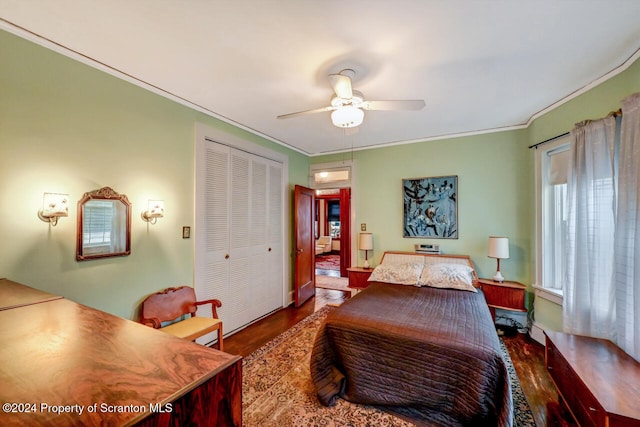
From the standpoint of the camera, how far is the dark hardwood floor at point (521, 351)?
6.26 ft

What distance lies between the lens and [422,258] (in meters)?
3.69

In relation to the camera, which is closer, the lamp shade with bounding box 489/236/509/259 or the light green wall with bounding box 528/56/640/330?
the light green wall with bounding box 528/56/640/330

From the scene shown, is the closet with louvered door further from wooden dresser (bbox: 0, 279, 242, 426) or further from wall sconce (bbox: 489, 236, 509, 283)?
wall sconce (bbox: 489, 236, 509, 283)

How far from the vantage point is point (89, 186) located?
197cm

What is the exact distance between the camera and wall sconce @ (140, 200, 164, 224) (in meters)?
2.30

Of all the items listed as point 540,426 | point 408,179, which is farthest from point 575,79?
point 540,426

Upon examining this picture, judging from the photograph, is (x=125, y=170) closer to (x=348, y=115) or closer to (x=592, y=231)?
(x=348, y=115)

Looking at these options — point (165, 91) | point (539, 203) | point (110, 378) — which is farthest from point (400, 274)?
point (165, 91)

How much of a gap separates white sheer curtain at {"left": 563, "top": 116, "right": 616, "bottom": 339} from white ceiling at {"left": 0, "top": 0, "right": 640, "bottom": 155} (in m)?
0.56

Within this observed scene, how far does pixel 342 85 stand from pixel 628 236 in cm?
230

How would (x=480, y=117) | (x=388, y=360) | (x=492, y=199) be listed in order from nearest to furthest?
(x=388, y=360)
(x=480, y=117)
(x=492, y=199)

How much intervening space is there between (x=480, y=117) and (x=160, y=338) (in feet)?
12.0

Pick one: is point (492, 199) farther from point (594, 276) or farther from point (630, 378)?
point (630, 378)

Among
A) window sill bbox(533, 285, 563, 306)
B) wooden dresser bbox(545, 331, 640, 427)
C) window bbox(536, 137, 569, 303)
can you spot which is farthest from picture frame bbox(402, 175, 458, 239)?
wooden dresser bbox(545, 331, 640, 427)
